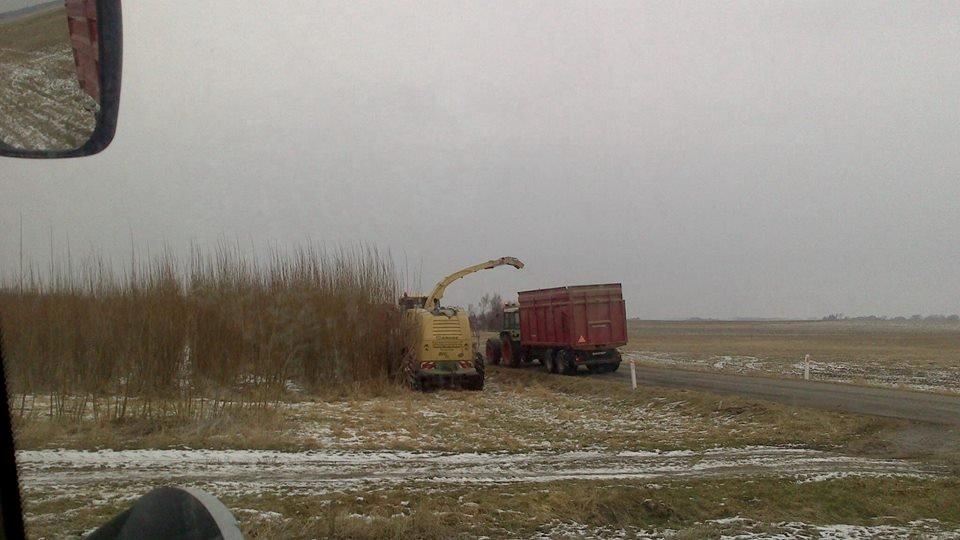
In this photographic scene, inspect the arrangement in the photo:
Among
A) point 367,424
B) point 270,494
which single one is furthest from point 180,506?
point 367,424

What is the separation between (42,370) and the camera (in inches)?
477

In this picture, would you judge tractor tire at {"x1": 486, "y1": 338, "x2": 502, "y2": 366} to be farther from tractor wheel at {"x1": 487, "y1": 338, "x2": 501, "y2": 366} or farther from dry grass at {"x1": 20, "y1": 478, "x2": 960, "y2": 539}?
dry grass at {"x1": 20, "y1": 478, "x2": 960, "y2": 539}

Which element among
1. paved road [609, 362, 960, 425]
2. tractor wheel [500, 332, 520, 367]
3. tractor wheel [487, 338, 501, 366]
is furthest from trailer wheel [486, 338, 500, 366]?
paved road [609, 362, 960, 425]

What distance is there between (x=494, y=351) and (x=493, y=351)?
8 cm

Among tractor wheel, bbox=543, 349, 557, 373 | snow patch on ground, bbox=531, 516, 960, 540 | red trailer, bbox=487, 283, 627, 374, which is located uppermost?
red trailer, bbox=487, 283, 627, 374

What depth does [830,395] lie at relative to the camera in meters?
19.1

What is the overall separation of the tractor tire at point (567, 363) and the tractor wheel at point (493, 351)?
20.6ft

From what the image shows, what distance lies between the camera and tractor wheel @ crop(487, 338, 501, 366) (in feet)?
111

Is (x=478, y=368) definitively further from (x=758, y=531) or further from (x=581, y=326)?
(x=758, y=531)

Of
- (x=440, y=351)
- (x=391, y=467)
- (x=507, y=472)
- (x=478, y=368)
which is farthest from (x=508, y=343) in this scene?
(x=507, y=472)

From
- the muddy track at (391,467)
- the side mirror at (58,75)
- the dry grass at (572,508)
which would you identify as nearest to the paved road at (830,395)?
the muddy track at (391,467)

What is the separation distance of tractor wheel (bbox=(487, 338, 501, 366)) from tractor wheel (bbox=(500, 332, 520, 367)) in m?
0.34

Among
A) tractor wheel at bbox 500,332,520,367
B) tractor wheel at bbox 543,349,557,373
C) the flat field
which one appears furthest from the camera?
tractor wheel at bbox 500,332,520,367

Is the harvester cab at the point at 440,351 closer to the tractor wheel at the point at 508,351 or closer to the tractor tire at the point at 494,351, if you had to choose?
the tractor wheel at the point at 508,351
